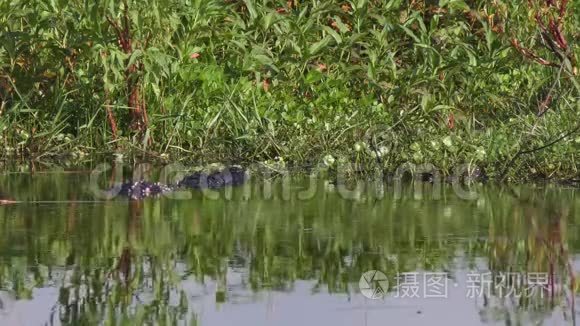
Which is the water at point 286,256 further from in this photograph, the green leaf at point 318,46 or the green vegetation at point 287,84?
the green leaf at point 318,46

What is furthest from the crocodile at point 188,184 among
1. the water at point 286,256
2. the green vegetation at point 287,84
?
the green vegetation at point 287,84

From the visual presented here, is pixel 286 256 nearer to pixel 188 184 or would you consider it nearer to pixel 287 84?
pixel 188 184

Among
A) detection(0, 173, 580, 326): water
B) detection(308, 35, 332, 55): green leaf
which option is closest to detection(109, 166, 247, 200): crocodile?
detection(0, 173, 580, 326): water

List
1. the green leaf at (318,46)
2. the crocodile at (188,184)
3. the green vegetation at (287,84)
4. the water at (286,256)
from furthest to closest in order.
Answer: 1. the green leaf at (318,46)
2. the green vegetation at (287,84)
3. the crocodile at (188,184)
4. the water at (286,256)

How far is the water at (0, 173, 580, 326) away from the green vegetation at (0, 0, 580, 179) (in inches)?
32.0

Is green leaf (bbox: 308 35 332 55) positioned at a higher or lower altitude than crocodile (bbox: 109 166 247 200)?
higher

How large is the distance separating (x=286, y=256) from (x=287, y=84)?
4272mm

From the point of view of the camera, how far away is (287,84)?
10570 millimetres

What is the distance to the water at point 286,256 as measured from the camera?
536 cm

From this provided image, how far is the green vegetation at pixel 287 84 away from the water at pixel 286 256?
2.67ft

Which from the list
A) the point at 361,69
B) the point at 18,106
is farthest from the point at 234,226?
the point at 361,69

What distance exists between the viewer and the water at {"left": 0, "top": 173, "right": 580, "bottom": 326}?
5363mm

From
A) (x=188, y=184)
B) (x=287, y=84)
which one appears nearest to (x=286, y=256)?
(x=188, y=184)

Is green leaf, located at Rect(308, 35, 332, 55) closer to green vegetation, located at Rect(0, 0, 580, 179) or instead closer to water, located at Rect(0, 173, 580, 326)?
green vegetation, located at Rect(0, 0, 580, 179)
